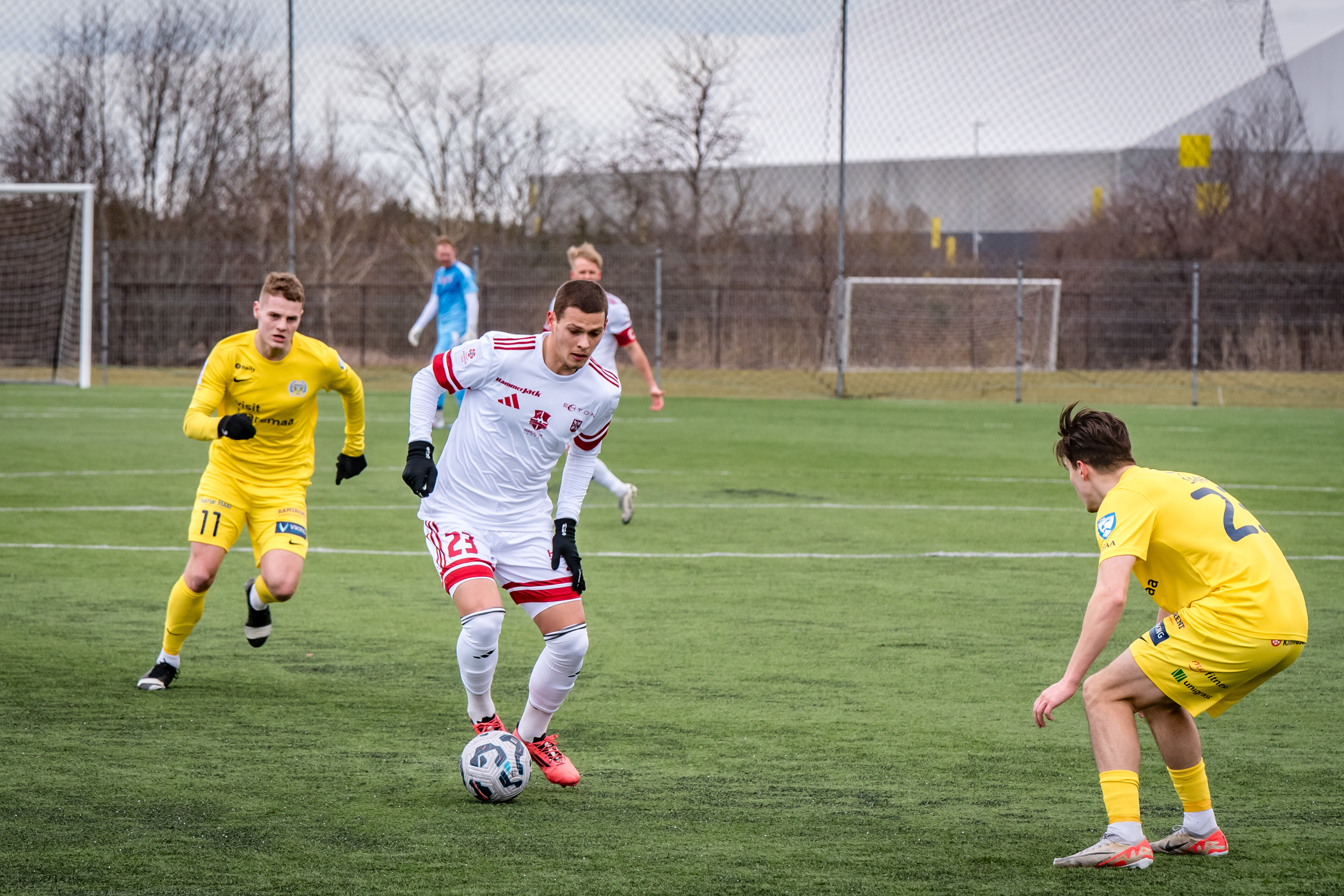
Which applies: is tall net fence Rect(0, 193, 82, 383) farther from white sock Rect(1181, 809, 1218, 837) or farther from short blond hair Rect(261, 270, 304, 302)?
white sock Rect(1181, 809, 1218, 837)

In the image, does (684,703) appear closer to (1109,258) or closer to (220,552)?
(220,552)

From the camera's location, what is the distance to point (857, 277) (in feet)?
95.6

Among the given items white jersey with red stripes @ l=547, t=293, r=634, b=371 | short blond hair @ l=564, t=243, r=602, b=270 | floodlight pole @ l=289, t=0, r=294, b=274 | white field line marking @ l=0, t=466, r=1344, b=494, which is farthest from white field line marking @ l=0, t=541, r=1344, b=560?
floodlight pole @ l=289, t=0, r=294, b=274

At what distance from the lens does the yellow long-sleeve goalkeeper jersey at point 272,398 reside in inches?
243

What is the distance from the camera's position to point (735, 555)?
911cm

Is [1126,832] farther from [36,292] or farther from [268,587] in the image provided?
[36,292]

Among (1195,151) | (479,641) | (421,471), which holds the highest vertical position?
(1195,151)

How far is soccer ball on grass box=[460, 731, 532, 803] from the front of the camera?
14.1ft

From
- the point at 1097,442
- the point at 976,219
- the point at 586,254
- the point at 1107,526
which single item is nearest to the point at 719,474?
the point at 586,254

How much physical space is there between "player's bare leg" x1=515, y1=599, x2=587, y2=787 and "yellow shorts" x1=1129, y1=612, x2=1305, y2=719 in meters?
1.82

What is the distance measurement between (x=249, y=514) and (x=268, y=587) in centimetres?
45

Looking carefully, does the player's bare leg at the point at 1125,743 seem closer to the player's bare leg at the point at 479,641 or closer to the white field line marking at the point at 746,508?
the player's bare leg at the point at 479,641

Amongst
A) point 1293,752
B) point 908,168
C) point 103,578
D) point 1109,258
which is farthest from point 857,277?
point 1293,752

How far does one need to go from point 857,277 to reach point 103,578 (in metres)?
22.8
